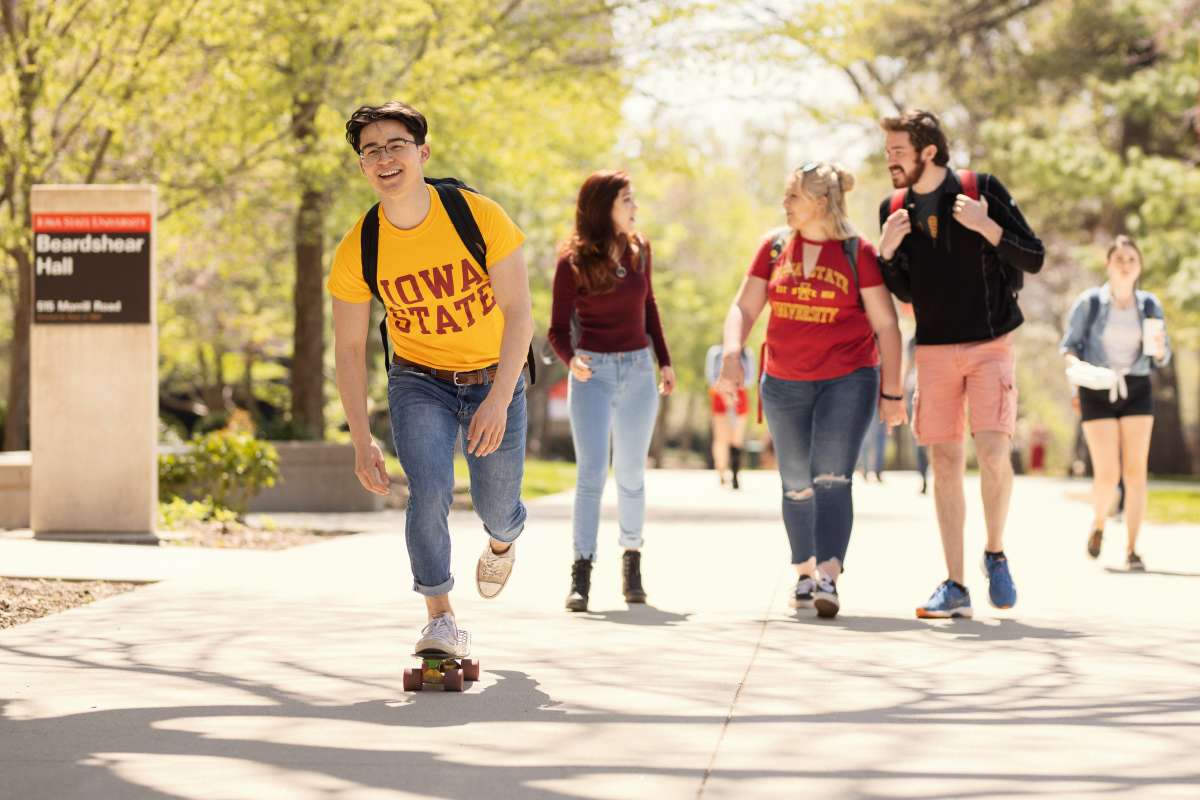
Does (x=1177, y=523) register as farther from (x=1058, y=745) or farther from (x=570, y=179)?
(x=1058, y=745)

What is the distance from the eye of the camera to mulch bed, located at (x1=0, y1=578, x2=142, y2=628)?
7973 mm

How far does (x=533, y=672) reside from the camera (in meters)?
6.41

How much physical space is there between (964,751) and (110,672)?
3.01 m

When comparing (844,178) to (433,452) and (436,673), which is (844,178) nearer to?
(433,452)

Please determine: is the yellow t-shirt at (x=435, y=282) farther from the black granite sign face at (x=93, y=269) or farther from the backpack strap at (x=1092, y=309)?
the black granite sign face at (x=93, y=269)

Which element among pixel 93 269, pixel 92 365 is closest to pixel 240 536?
pixel 92 365

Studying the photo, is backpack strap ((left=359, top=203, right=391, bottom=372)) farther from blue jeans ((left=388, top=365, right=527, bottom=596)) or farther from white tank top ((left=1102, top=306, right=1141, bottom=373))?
white tank top ((left=1102, top=306, right=1141, bottom=373))

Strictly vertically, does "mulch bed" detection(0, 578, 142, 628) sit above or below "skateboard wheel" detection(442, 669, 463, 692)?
below

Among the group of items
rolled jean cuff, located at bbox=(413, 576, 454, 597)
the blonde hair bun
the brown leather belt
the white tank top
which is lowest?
rolled jean cuff, located at bbox=(413, 576, 454, 597)

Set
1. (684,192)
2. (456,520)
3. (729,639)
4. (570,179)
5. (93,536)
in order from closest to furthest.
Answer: (729,639) → (93,536) → (456,520) → (570,179) → (684,192)

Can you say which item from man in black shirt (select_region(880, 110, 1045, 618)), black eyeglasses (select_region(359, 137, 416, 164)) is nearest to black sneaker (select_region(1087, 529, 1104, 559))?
man in black shirt (select_region(880, 110, 1045, 618))

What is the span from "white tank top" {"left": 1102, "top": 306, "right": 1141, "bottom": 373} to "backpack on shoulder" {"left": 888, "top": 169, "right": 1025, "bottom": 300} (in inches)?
117

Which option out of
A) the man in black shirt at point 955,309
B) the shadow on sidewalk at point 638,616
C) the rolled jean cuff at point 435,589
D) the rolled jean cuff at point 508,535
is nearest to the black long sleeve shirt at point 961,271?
the man in black shirt at point 955,309

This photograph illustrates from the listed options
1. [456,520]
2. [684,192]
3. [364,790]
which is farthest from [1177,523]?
[684,192]
